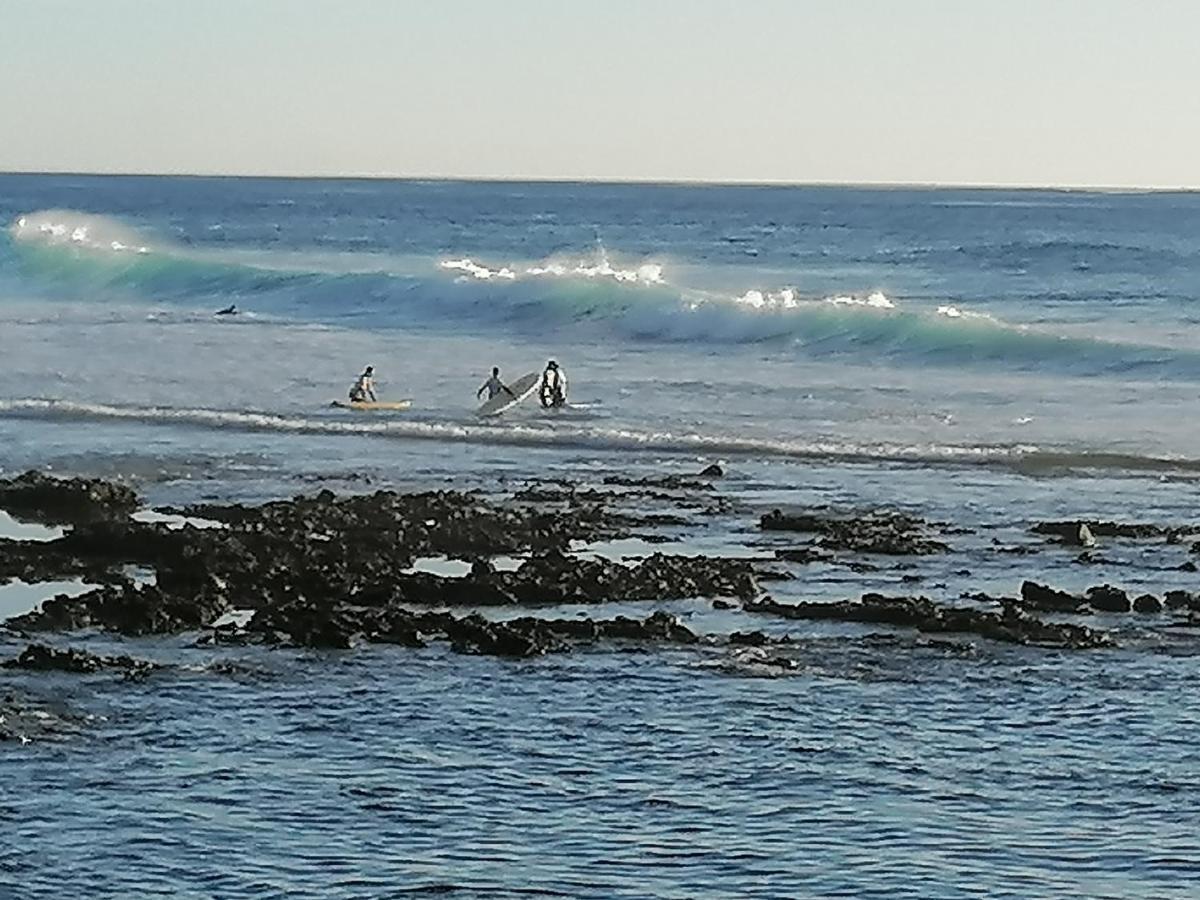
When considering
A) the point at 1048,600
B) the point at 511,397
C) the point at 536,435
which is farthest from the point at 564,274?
the point at 1048,600

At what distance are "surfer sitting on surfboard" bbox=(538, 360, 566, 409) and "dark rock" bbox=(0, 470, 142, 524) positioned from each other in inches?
599

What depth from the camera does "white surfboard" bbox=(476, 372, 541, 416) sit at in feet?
138

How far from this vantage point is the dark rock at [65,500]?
2705cm

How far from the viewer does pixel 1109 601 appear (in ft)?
72.7

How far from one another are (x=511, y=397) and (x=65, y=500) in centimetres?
1562

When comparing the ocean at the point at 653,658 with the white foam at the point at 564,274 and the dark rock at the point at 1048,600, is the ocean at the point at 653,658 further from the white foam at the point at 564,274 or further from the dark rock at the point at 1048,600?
the dark rock at the point at 1048,600

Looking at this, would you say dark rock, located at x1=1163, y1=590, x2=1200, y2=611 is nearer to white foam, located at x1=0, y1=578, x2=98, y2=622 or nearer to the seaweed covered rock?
the seaweed covered rock

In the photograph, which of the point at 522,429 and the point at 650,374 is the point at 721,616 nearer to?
the point at 522,429

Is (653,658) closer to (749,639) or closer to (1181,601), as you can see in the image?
(749,639)

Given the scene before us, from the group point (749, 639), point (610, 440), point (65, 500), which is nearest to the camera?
point (749, 639)

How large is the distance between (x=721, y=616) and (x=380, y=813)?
7.05 meters

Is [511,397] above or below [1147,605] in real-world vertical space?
above

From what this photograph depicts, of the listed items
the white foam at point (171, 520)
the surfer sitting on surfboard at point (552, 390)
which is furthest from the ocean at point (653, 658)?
the white foam at point (171, 520)

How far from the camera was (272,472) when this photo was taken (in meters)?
32.6
